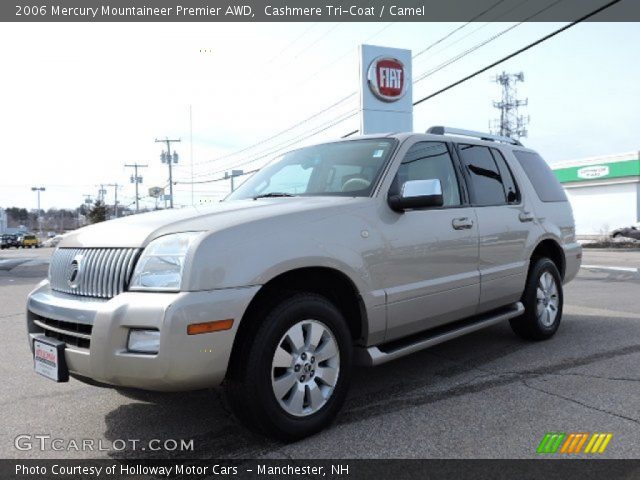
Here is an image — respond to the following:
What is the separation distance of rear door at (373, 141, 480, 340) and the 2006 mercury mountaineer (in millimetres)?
13

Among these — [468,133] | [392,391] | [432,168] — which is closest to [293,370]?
[392,391]

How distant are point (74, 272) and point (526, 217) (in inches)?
153

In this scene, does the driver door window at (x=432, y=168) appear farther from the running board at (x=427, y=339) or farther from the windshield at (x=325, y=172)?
the running board at (x=427, y=339)

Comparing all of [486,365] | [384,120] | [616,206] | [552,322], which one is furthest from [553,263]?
[616,206]

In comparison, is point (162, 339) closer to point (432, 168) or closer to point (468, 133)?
point (432, 168)

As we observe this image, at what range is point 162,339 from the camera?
2.65 metres

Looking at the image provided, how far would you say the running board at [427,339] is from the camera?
11.5 ft

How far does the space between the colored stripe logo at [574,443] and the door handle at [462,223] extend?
1.62 meters

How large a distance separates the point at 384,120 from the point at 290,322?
17155mm

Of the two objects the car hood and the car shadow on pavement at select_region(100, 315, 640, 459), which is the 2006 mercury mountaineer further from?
the car shadow on pavement at select_region(100, 315, 640, 459)

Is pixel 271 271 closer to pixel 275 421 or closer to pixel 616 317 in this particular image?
pixel 275 421

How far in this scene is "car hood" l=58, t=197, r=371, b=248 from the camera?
298cm

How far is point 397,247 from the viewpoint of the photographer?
3.65m

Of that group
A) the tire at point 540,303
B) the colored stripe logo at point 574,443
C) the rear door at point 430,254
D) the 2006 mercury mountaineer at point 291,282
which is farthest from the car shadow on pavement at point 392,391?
the colored stripe logo at point 574,443
